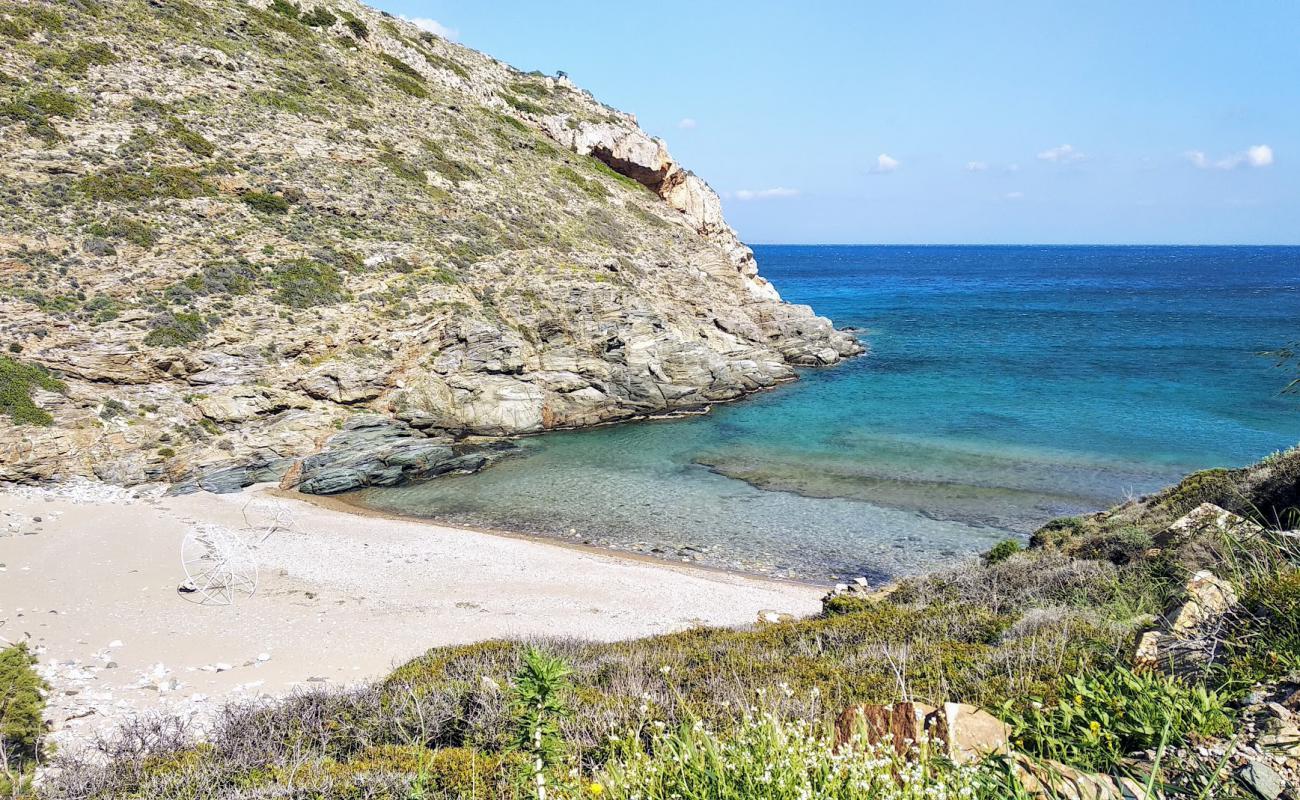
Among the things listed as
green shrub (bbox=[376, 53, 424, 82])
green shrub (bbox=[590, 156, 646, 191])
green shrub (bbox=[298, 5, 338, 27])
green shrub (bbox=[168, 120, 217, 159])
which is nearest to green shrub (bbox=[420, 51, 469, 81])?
green shrub (bbox=[376, 53, 424, 82])

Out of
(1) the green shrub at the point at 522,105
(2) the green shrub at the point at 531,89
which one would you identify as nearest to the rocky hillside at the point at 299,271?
(1) the green shrub at the point at 522,105

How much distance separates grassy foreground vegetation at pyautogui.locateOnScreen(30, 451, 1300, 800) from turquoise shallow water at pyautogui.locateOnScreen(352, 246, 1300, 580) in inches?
345

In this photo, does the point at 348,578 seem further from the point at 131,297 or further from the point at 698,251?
the point at 698,251

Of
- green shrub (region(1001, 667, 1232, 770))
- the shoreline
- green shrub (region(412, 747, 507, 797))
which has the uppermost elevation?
green shrub (region(1001, 667, 1232, 770))

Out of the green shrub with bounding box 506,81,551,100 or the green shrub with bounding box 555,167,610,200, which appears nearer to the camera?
the green shrub with bounding box 555,167,610,200

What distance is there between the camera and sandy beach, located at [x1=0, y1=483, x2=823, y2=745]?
34.4 ft

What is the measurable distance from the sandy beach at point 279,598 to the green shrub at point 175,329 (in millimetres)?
5556

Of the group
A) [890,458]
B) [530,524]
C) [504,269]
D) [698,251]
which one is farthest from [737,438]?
[698,251]

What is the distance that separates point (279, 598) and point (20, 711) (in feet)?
23.3

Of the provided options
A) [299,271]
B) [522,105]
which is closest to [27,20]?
[299,271]

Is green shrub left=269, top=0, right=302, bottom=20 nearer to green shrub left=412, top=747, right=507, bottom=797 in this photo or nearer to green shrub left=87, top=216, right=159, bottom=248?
green shrub left=87, top=216, right=159, bottom=248

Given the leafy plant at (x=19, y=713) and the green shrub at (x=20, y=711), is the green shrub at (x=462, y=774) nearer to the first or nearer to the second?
A: the leafy plant at (x=19, y=713)

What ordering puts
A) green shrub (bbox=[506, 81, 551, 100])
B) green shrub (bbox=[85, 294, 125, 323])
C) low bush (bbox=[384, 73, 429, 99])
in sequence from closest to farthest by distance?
green shrub (bbox=[85, 294, 125, 323]) → low bush (bbox=[384, 73, 429, 99]) → green shrub (bbox=[506, 81, 551, 100])

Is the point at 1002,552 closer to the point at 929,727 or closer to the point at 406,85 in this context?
the point at 929,727
